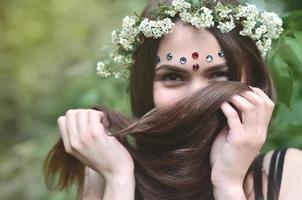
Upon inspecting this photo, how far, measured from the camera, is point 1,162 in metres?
4.69

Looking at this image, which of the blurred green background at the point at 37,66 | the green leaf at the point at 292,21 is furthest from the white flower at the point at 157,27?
the blurred green background at the point at 37,66

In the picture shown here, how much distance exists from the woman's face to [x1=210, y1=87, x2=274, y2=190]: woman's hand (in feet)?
0.35

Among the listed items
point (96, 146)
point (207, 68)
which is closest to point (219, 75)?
point (207, 68)

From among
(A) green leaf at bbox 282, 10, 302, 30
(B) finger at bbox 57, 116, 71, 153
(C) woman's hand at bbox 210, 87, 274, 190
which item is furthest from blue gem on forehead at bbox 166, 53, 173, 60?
(A) green leaf at bbox 282, 10, 302, 30

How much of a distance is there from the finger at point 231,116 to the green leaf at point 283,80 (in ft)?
1.13

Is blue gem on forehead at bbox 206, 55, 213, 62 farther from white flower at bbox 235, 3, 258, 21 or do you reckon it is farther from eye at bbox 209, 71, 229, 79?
white flower at bbox 235, 3, 258, 21

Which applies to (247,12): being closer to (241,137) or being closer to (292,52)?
(292,52)

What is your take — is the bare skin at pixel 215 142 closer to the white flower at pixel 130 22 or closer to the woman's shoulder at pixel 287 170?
the woman's shoulder at pixel 287 170

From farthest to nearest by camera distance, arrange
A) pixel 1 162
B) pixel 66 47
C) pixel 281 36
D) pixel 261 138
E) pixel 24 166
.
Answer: pixel 66 47, pixel 1 162, pixel 24 166, pixel 281 36, pixel 261 138

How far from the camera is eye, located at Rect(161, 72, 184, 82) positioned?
202cm

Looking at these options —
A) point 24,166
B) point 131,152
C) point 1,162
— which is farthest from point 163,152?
point 1,162

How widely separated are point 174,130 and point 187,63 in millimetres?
178

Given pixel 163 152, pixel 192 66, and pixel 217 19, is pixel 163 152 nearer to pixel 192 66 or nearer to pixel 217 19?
pixel 192 66

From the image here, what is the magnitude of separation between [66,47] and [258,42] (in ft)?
11.4
